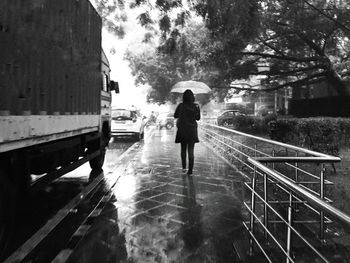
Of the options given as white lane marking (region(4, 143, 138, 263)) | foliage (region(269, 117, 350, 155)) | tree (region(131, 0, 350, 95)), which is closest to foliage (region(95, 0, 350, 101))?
tree (region(131, 0, 350, 95))

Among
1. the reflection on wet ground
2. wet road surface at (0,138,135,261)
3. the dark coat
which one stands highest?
the dark coat

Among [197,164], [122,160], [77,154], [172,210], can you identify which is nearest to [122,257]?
[172,210]

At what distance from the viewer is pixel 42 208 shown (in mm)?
6250

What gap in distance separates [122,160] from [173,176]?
337 centimetres

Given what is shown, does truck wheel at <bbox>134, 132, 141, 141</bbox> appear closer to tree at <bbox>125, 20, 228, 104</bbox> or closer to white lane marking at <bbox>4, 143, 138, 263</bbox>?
tree at <bbox>125, 20, 228, 104</bbox>

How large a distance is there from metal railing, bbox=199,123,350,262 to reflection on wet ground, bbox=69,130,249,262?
34cm

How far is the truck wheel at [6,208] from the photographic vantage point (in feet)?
13.8

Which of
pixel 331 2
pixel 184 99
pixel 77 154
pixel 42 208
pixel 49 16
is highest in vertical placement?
pixel 331 2

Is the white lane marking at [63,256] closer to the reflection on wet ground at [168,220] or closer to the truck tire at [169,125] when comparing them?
the reflection on wet ground at [168,220]

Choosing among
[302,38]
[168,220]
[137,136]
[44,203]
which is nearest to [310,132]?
[168,220]

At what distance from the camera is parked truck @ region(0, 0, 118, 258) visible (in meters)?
4.11

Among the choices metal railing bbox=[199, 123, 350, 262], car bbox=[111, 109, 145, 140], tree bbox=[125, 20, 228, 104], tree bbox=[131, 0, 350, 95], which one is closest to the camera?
metal railing bbox=[199, 123, 350, 262]

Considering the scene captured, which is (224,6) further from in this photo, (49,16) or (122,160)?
(122,160)

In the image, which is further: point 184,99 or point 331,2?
point 331,2
